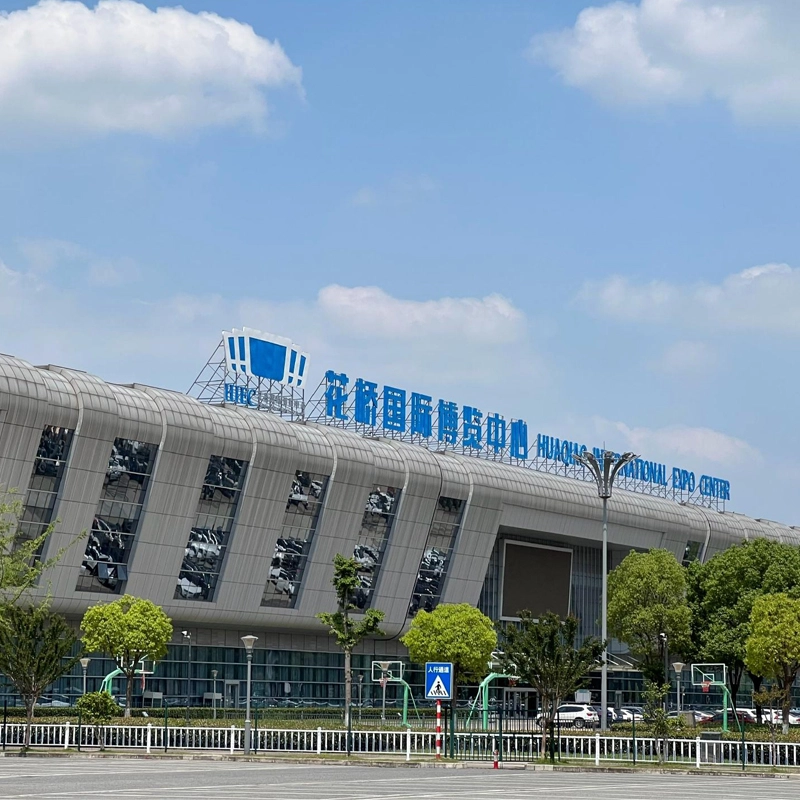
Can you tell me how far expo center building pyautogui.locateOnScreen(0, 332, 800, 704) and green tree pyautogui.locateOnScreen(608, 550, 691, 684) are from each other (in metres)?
12.6

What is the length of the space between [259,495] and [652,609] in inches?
1010

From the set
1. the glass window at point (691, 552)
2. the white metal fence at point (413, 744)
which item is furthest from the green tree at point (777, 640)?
the glass window at point (691, 552)

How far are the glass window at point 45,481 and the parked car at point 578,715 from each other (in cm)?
3313

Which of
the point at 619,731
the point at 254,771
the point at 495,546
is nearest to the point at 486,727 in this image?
the point at 619,731

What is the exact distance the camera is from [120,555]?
246ft

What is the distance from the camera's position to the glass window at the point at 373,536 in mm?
87062

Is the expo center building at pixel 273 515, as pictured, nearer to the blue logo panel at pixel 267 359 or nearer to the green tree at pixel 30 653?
the blue logo panel at pixel 267 359

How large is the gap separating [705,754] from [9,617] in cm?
2707

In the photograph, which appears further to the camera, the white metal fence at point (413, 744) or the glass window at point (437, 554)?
the glass window at point (437, 554)

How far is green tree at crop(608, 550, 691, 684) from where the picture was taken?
276ft

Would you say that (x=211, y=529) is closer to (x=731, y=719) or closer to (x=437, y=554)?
(x=437, y=554)

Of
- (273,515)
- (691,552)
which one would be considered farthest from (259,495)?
(691,552)

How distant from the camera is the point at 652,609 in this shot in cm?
8438

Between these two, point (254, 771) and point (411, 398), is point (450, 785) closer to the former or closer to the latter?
point (254, 771)
